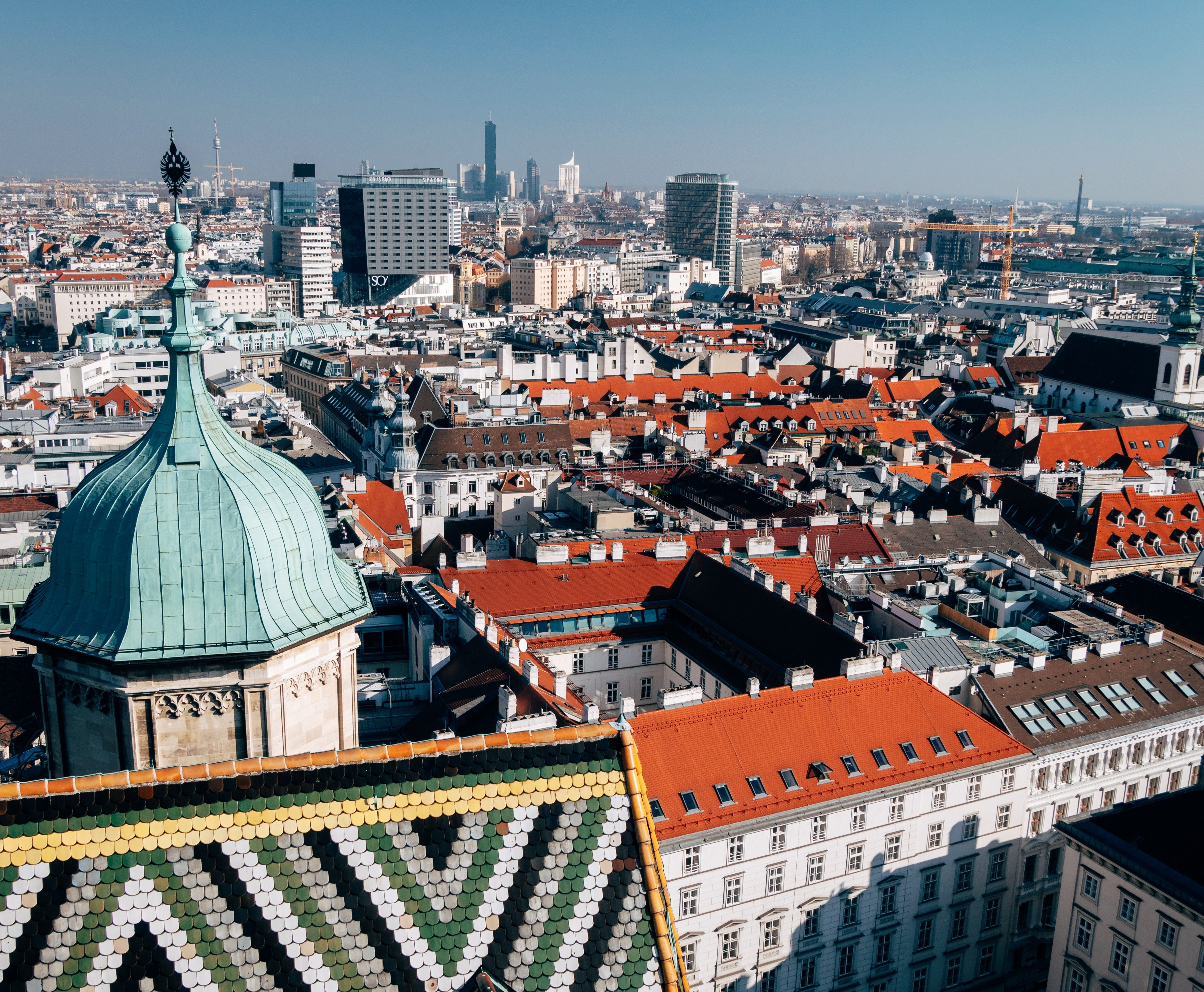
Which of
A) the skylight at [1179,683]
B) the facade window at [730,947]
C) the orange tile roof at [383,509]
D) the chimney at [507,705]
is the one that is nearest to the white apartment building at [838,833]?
the facade window at [730,947]

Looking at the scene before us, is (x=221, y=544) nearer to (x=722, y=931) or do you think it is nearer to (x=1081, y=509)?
(x=722, y=931)

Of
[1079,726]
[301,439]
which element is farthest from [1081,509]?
[301,439]

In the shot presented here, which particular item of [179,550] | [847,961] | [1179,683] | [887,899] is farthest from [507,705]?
[1179,683]

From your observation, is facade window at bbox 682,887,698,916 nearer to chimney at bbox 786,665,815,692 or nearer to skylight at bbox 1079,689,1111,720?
chimney at bbox 786,665,815,692

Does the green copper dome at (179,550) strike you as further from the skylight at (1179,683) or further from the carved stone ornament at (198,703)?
the skylight at (1179,683)

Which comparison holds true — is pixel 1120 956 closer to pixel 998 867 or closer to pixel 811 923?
pixel 998 867

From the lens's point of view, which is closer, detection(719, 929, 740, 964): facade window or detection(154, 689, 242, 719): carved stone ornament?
detection(154, 689, 242, 719): carved stone ornament

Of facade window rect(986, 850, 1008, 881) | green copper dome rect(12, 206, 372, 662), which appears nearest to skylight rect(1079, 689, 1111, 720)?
facade window rect(986, 850, 1008, 881)
